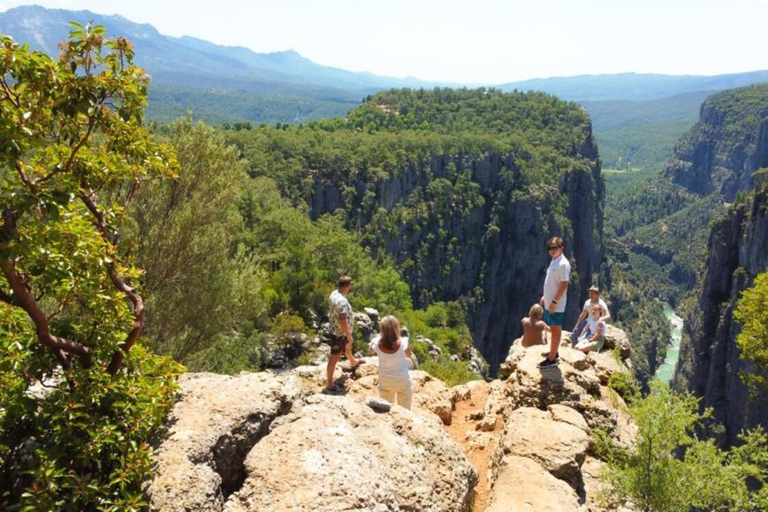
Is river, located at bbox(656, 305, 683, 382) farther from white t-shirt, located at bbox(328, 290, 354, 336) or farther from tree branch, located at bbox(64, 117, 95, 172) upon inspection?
tree branch, located at bbox(64, 117, 95, 172)

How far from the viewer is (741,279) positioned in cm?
6762

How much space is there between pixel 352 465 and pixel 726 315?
74426 millimetres

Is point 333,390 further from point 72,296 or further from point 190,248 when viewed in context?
point 190,248

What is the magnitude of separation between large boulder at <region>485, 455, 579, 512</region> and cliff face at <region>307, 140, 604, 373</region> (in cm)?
6476

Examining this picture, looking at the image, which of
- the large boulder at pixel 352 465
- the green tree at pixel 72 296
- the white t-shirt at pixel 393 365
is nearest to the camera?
the green tree at pixel 72 296

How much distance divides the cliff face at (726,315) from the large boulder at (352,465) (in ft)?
197

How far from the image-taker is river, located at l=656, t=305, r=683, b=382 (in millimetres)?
140250

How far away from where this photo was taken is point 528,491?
277 inches

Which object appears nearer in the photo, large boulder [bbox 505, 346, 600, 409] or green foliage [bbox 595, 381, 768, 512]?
green foliage [bbox 595, 381, 768, 512]

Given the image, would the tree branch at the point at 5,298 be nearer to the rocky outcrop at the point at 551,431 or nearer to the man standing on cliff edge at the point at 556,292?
the rocky outcrop at the point at 551,431

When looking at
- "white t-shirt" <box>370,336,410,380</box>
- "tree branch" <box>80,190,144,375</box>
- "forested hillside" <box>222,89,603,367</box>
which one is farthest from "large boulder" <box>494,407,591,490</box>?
"forested hillside" <box>222,89,603,367</box>

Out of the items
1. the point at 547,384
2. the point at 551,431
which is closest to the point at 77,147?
the point at 551,431

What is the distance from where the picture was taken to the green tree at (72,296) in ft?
14.3

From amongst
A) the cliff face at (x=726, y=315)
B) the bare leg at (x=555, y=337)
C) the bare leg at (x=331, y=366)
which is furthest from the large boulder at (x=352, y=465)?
the cliff face at (x=726, y=315)
